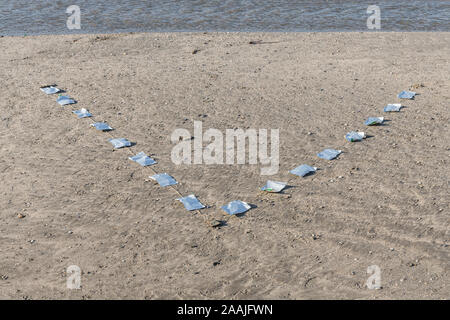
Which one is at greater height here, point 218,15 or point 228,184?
point 218,15

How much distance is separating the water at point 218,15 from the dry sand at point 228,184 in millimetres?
2777

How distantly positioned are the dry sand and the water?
109 inches

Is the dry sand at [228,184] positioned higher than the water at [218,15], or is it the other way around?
the water at [218,15]

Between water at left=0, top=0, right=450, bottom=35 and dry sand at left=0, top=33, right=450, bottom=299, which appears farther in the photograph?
water at left=0, top=0, right=450, bottom=35

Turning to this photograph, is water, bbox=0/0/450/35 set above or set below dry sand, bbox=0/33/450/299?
above

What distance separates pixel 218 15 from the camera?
13.3 meters

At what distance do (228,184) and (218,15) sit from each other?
843 centimetres

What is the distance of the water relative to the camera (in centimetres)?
1245

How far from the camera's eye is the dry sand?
4465 mm

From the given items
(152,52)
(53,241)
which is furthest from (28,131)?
(152,52)

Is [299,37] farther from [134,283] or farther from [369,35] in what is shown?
[134,283]

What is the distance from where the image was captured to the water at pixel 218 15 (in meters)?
12.5

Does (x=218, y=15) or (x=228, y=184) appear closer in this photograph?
(x=228, y=184)

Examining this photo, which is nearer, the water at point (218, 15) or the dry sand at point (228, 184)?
the dry sand at point (228, 184)
